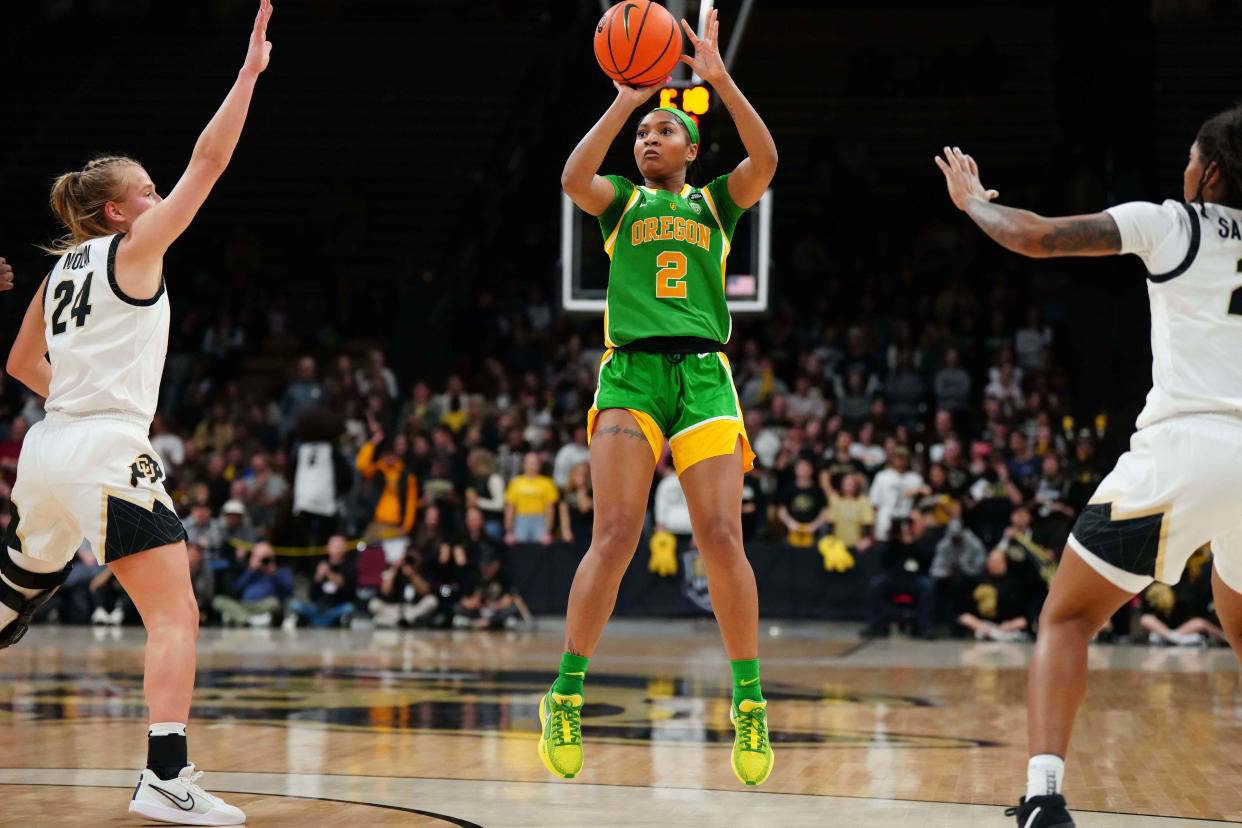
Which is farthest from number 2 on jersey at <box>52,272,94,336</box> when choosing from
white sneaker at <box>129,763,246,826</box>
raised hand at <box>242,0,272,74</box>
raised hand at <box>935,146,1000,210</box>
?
raised hand at <box>935,146,1000,210</box>

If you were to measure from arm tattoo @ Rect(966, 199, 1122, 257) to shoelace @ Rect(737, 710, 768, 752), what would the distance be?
203cm

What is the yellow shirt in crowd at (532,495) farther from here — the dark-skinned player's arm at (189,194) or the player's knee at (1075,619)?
the player's knee at (1075,619)

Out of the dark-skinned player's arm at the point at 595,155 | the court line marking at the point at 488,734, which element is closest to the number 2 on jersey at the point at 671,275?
the dark-skinned player's arm at the point at 595,155

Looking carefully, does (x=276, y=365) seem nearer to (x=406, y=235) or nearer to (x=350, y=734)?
(x=406, y=235)

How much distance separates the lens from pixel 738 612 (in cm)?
533

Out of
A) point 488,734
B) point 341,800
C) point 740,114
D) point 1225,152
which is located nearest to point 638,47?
point 740,114

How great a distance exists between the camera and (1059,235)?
4.20 meters

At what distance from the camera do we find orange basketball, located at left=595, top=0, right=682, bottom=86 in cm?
544

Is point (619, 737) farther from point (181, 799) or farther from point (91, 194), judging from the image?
point (91, 194)

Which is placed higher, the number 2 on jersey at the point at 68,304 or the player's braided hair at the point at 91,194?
the player's braided hair at the point at 91,194

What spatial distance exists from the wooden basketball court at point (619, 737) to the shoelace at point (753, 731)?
0.23 m

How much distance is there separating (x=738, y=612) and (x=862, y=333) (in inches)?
499

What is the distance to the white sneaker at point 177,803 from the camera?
483 cm

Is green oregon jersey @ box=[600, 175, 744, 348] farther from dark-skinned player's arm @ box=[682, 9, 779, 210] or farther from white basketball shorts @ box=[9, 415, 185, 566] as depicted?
white basketball shorts @ box=[9, 415, 185, 566]
